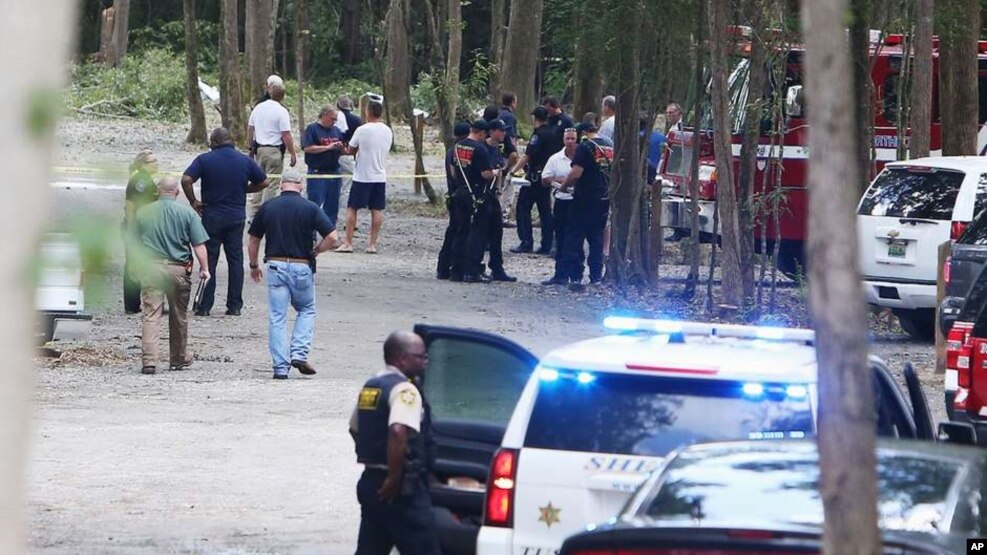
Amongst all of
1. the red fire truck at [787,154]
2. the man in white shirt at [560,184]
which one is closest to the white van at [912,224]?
the red fire truck at [787,154]

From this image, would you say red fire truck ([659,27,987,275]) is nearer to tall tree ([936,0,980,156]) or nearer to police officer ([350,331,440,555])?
tall tree ([936,0,980,156])

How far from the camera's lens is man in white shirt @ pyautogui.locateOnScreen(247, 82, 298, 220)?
22703 mm

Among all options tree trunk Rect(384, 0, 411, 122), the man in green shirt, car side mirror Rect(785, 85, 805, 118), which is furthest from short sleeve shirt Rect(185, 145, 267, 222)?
tree trunk Rect(384, 0, 411, 122)

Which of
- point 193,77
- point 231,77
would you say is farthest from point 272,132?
point 193,77

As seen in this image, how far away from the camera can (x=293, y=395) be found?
14266 millimetres

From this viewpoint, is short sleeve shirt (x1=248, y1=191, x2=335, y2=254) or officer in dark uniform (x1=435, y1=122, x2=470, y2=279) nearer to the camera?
short sleeve shirt (x1=248, y1=191, x2=335, y2=254)

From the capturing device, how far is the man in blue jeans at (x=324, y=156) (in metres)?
22.9

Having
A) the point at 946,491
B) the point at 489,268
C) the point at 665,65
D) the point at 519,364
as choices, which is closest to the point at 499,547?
the point at 519,364

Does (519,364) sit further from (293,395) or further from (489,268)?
(489,268)

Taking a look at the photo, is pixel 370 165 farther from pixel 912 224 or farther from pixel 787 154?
pixel 912 224

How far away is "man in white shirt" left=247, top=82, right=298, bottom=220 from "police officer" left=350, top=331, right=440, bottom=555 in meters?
14.9

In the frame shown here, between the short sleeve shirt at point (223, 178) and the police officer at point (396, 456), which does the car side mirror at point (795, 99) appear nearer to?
the short sleeve shirt at point (223, 178)

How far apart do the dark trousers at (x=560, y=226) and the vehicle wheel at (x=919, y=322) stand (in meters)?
4.21

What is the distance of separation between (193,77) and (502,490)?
1128 inches
